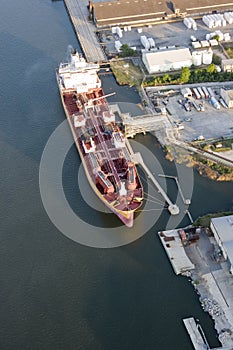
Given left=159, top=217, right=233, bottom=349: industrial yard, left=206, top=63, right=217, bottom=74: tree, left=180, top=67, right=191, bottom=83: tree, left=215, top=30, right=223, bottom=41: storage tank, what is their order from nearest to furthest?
left=159, top=217, right=233, bottom=349: industrial yard
left=180, top=67, right=191, bottom=83: tree
left=206, top=63, right=217, bottom=74: tree
left=215, top=30, right=223, bottom=41: storage tank

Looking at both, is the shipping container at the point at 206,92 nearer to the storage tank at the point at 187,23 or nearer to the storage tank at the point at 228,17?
the storage tank at the point at 187,23

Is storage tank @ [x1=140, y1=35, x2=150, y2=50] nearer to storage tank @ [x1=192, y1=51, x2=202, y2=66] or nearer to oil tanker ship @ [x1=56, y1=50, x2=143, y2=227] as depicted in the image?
storage tank @ [x1=192, y1=51, x2=202, y2=66]

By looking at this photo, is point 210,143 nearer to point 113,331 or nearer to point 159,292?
point 159,292

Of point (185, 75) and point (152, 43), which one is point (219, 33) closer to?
point (152, 43)

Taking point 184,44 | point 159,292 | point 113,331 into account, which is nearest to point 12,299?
point 113,331

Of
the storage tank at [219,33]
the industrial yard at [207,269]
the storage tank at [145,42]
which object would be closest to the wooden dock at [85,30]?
the storage tank at [145,42]

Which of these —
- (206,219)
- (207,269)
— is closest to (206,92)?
(206,219)

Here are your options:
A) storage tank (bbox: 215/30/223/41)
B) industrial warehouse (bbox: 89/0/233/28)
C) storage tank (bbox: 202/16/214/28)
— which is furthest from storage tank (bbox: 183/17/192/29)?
storage tank (bbox: 215/30/223/41)
